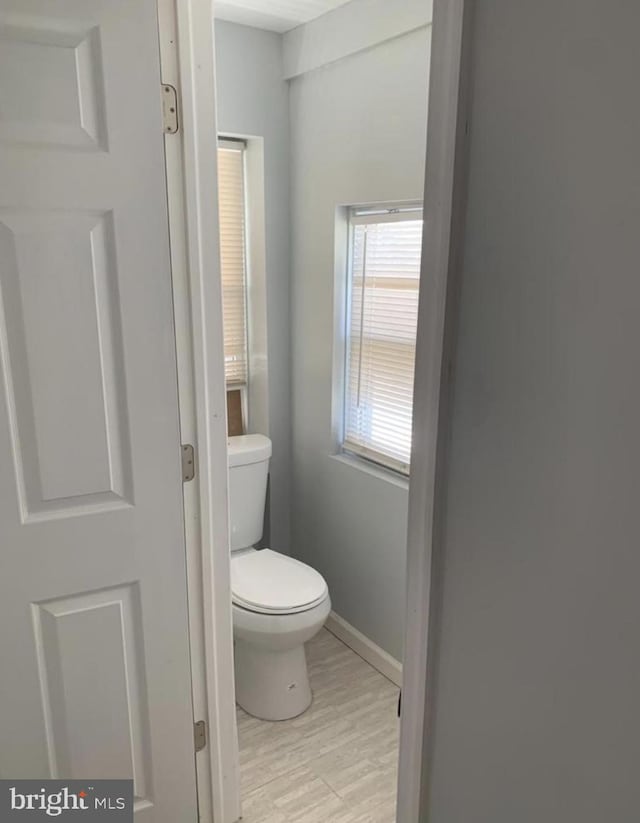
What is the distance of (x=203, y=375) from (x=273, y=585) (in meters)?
1.02

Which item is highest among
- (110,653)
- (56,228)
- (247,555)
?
(56,228)

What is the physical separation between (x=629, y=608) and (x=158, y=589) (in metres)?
1.18

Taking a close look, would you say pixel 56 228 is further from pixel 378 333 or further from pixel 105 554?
pixel 378 333

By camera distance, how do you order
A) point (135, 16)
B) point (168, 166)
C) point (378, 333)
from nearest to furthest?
point (135, 16)
point (168, 166)
point (378, 333)

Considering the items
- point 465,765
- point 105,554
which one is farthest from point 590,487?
point 105,554

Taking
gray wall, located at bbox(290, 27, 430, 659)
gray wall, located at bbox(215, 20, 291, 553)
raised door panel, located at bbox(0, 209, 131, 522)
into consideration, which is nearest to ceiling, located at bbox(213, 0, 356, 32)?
gray wall, located at bbox(215, 20, 291, 553)

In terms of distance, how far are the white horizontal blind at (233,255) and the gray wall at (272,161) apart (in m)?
0.13

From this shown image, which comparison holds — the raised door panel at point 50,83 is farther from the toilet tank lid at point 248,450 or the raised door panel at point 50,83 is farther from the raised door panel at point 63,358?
the toilet tank lid at point 248,450

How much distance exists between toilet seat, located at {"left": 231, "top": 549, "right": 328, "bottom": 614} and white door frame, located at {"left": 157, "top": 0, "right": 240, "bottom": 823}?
419mm

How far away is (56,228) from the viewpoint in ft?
4.11

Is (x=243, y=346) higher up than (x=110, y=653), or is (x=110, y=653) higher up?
(x=243, y=346)

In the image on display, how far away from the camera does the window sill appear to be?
227 centimetres

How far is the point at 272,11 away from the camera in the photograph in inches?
84.8

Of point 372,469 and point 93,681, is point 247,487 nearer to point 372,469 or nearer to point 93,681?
point 372,469
